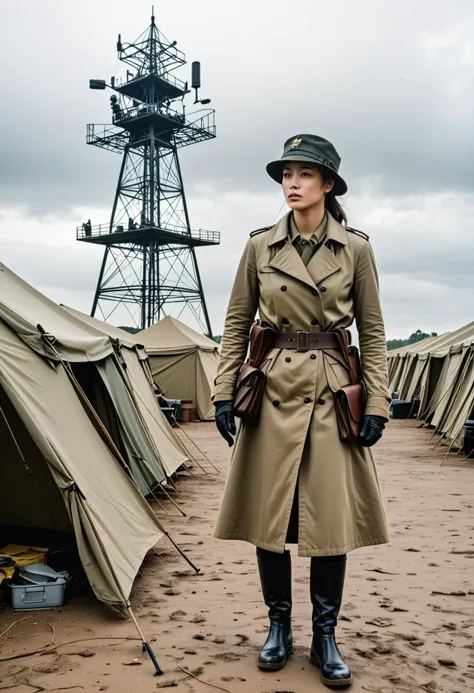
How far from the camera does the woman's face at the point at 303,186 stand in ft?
10.5

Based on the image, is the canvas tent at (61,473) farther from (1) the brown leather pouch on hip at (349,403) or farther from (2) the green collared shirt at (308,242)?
(2) the green collared shirt at (308,242)

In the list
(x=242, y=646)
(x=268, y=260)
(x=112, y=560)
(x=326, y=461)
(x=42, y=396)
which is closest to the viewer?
(x=326, y=461)

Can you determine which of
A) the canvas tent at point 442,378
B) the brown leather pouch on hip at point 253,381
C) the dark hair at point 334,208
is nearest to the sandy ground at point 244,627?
the brown leather pouch on hip at point 253,381

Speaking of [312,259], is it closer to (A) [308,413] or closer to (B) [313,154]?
(B) [313,154]

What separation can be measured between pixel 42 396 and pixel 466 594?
2.89 m

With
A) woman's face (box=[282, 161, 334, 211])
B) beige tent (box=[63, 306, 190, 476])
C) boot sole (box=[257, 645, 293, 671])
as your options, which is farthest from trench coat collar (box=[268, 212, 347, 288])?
beige tent (box=[63, 306, 190, 476])

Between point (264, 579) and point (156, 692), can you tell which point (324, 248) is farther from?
point (156, 692)

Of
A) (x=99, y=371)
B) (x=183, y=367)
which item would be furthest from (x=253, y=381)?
(x=183, y=367)

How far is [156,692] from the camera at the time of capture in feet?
9.96

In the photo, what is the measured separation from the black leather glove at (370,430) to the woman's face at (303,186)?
0.97 m

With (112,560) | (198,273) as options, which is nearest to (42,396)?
(112,560)

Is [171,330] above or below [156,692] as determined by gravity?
above

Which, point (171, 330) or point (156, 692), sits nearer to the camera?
point (156, 692)

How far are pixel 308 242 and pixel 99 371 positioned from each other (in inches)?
158
